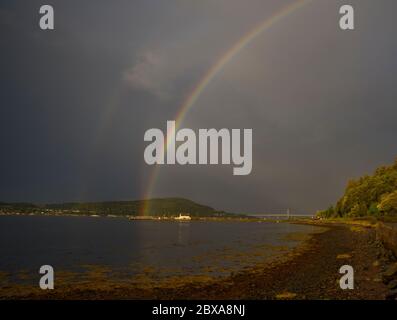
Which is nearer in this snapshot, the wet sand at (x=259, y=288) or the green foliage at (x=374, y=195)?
the wet sand at (x=259, y=288)

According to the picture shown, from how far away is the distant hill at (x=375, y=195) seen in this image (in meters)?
66.6

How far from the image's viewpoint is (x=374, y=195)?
88.9 meters

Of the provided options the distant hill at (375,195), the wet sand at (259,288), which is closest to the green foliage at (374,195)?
the distant hill at (375,195)

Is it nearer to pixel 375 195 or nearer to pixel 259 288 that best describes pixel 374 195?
pixel 375 195

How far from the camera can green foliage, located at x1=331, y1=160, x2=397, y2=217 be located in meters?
67.6

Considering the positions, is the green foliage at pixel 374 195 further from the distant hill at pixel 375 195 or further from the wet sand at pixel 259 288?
the wet sand at pixel 259 288

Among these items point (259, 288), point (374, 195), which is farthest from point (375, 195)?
point (259, 288)

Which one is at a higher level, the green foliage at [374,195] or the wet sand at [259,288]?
the green foliage at [374,195]

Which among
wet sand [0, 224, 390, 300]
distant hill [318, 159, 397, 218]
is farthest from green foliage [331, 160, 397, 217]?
wet sand [0, 224, 390, 300]

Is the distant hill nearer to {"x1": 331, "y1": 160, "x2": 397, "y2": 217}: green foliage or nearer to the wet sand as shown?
{"x1": 331, "y1": 160, "x2": 397, "y2": 217}: green foliage
